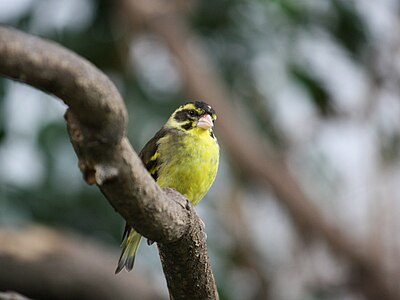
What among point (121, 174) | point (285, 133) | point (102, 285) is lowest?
point (102, 285)

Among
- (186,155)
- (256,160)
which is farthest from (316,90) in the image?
(186,155)

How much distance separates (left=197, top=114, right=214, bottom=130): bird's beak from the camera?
3.62 meters

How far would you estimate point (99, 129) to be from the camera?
6.03 feet

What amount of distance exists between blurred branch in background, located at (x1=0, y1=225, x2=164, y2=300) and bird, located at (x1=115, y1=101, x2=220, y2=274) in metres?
2.15

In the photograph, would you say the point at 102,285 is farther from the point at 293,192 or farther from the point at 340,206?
the point at 340,206

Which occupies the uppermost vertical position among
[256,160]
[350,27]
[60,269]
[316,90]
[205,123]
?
[350,27]

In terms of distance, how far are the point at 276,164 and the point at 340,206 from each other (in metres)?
1.38

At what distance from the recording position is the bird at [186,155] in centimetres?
355

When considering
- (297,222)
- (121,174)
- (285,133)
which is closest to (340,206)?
(285,133)

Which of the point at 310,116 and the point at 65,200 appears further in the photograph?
the point at 310,116

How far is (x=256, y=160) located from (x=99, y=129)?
501cm

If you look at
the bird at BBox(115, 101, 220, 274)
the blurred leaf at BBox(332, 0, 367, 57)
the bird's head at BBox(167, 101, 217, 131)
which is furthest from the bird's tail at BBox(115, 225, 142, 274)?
the blurred leaf at BBox(332, 0, 367, 57)

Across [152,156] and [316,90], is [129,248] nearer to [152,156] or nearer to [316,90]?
[152,156]

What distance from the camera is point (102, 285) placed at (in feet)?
20.8
